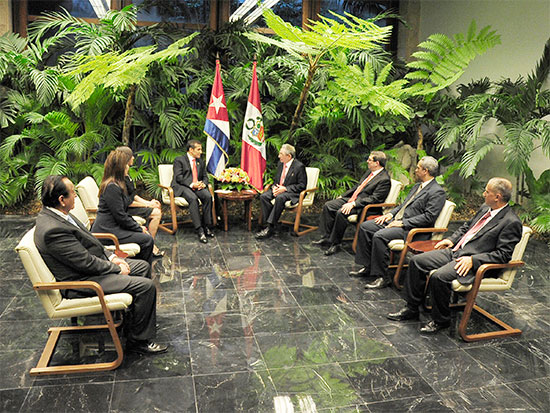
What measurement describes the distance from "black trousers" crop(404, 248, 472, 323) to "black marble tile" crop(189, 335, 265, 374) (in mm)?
1441

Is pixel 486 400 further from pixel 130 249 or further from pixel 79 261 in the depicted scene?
pixel 130 249

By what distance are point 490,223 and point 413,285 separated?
0.81 m

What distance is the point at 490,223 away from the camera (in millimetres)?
4328

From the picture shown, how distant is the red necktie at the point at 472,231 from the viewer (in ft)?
14.7

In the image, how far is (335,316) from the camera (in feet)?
15.1

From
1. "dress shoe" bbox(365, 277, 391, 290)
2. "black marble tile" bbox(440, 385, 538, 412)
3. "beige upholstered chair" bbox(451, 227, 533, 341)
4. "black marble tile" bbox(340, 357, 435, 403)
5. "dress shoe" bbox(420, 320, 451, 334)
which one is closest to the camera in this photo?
"black marble tile" bbox(440, 385, 538, 412)

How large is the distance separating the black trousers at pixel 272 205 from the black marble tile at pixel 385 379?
3528 mm

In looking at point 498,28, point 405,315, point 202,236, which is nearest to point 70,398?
point 405,315

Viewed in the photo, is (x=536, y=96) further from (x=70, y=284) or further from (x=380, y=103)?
(x=70, y=284)

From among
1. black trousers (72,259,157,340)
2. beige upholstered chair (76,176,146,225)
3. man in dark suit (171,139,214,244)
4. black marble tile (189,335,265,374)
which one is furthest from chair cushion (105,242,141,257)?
man in dark suit (171,139,214,244)

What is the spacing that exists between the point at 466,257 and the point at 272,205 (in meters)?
3.50

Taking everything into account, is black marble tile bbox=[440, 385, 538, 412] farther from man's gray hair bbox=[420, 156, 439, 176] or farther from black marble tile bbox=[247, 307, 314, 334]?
man's gray hair bbox=[420, 156, 439, 176]

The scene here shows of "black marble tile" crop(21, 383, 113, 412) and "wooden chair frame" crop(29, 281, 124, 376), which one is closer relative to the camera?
"black marble tile" crop(21, 383, 113, 412)

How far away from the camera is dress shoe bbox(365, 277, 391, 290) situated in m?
5.30
